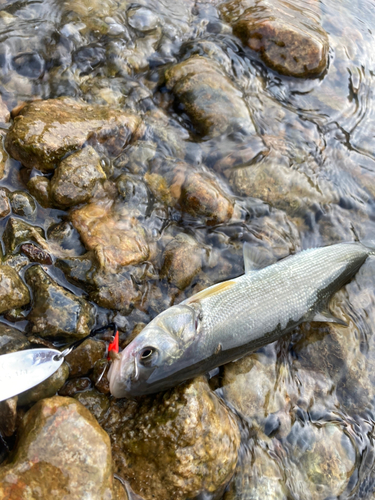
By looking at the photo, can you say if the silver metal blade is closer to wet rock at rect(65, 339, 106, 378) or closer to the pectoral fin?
wet rock at rect(65, 339, 106, 378)

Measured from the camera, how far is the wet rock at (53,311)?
3.80 metres

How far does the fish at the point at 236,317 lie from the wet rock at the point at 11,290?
1.18 m

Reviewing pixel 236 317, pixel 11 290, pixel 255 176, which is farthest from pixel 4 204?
pixel 255 176

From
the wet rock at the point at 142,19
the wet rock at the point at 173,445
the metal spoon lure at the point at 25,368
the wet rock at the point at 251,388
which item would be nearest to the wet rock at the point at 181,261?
the wet rock at the point at 251,388

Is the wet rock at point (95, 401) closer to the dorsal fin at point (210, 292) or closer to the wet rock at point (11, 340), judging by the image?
the wet rock at point (11, 340)

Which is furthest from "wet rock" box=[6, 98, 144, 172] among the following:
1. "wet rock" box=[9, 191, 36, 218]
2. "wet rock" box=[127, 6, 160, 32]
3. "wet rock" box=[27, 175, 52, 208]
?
"wet rock" box=[127, 6, 160, 32]

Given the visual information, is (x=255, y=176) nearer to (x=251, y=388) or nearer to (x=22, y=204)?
(x=251, y=388)

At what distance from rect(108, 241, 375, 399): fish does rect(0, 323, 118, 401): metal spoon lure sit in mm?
575

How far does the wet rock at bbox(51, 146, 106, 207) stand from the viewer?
14.2 ft

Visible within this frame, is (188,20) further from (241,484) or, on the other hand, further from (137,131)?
(241,484)

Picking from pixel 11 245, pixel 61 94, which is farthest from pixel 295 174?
pixel 11 245

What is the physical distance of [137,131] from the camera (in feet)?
17.5

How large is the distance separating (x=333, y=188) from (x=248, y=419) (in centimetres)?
380

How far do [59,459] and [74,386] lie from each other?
900 mm
